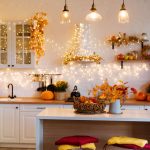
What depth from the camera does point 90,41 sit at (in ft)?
20.9

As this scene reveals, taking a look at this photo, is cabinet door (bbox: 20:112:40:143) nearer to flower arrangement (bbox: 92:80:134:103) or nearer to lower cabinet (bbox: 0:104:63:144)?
lower cabinet (bbox: 0:104:63:144)

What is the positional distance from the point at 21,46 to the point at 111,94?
2.82 meters

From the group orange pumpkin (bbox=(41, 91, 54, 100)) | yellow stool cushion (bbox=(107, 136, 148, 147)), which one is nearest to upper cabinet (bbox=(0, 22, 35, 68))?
orange pumpkin (bbox=(41, 91, 54, 100))

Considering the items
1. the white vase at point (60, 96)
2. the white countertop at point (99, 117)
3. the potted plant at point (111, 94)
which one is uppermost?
the potted plant at point (111, 94)

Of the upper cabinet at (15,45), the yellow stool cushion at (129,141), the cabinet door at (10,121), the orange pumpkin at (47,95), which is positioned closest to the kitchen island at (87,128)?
the yellow stool cushion at (129,141)

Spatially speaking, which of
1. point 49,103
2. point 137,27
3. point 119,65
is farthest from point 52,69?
point 137,27

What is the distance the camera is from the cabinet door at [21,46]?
617cm

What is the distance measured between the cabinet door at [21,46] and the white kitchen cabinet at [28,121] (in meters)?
0.83

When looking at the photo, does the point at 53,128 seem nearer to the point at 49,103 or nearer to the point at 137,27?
the point at 49,103

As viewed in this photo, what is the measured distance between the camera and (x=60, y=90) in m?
6.19

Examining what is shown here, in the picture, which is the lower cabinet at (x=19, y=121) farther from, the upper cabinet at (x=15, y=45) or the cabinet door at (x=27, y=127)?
the upper cabinet at (x=15, y=45)

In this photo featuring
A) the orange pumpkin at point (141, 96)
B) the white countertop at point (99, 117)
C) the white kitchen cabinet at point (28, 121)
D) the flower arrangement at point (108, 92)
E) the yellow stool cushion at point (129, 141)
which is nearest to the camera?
the yellow stool cushion at point (129, 141)

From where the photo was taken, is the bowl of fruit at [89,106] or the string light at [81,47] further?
the string light at [81,47]

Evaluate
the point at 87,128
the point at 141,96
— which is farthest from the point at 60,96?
the point at 87,128
